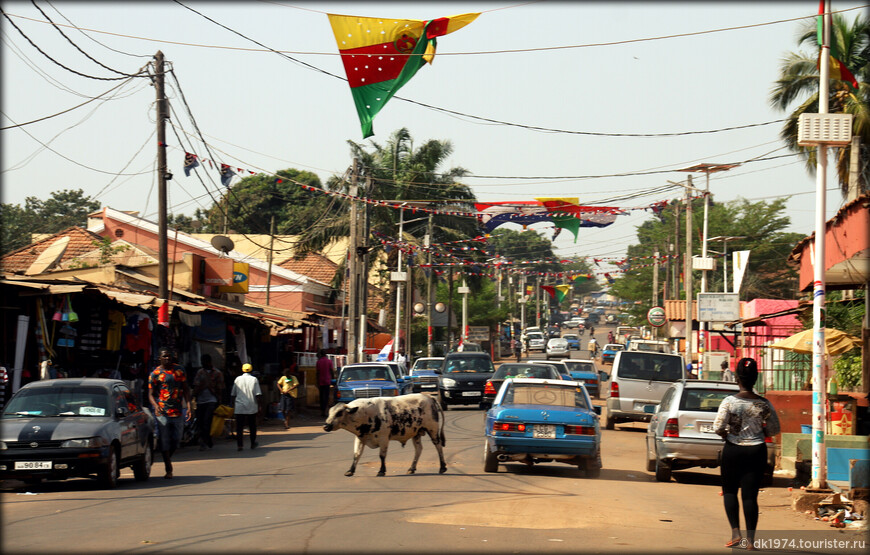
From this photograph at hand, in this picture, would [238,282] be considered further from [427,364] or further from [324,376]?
[427,364]

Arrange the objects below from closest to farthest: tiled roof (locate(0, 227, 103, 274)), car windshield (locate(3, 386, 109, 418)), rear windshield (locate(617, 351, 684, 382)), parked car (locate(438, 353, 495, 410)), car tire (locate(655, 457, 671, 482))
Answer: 1. car windshield (locate(3, 386, 109, 418))
2. car tire (locate(655, 457, 671, 482))
3. rear windshield (locate(617, 351, 684, 382))
4. parked car (locate(438, 353, 495, 410))
5. tiled roof (locate(0, 227, 103, 274))

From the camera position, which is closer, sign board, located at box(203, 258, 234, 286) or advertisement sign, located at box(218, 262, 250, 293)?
sign board, located at box(203, 258, 234, 286)

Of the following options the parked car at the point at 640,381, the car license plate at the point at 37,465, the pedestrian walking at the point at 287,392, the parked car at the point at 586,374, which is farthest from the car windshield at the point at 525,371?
the car license plate at the point at 37,465

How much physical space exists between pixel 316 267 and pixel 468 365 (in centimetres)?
2923

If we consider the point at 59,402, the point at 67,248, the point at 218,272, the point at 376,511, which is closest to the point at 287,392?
the point at 218,272

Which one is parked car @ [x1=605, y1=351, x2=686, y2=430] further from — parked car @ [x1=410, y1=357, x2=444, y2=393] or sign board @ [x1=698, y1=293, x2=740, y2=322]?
parked car @ [x1=410, y1=357, x2=444, y2=393]

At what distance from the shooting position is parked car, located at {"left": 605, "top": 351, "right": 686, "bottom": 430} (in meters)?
25.3

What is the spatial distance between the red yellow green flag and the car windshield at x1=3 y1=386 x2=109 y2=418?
593cm

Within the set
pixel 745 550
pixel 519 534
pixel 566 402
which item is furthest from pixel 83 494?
pixel 745 550

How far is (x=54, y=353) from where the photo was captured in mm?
18844

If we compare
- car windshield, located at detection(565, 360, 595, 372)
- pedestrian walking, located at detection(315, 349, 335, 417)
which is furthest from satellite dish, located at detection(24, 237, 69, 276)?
car windshield, located at detection(565, 360, 595, 372)

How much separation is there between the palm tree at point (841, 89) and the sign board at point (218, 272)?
1896 centimetres

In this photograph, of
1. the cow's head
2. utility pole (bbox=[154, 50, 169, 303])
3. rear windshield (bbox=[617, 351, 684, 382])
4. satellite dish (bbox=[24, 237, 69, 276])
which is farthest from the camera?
satellite dish (bbox=[24, 237, 69, 276])

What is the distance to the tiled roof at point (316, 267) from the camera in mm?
61000
